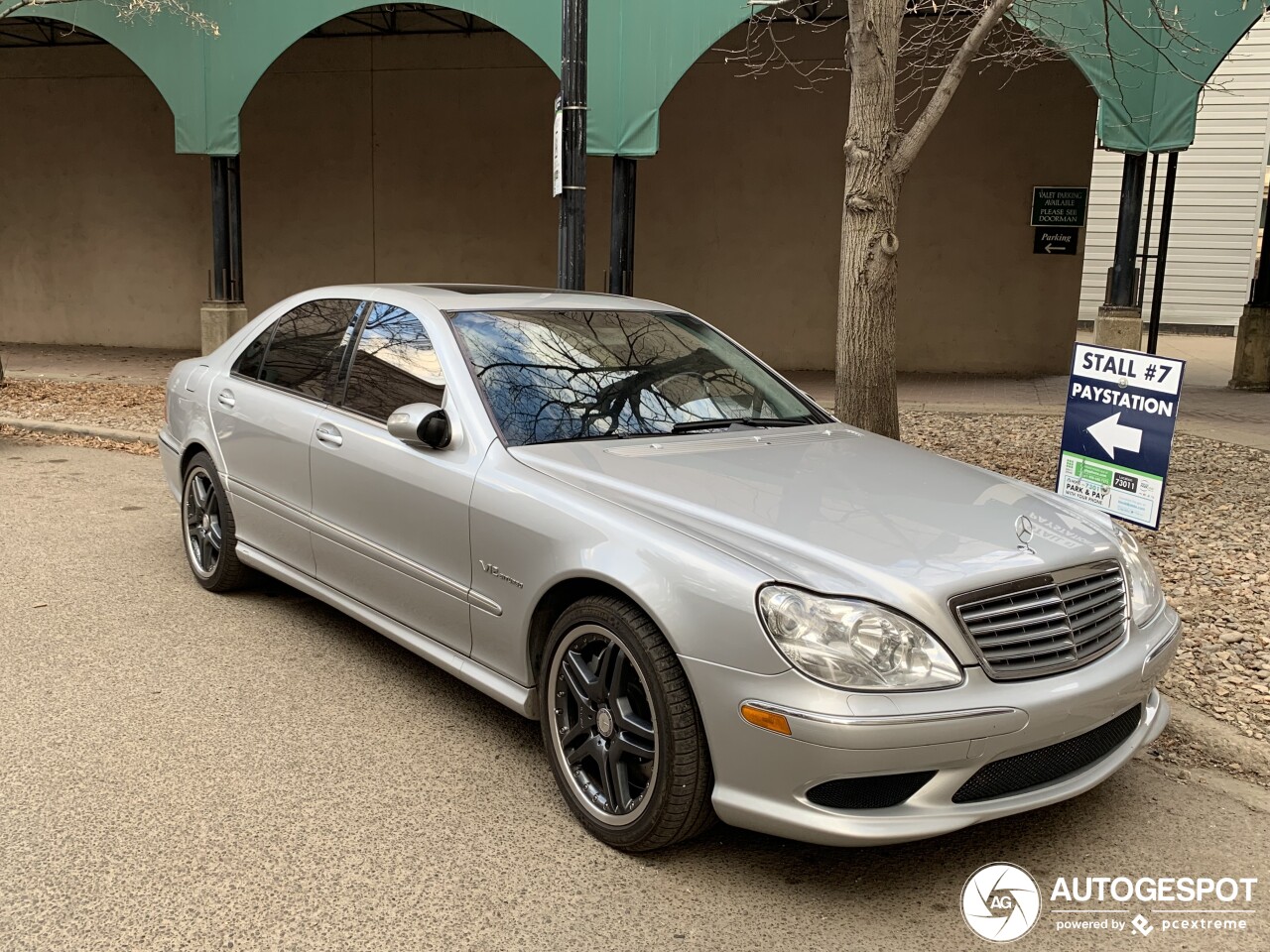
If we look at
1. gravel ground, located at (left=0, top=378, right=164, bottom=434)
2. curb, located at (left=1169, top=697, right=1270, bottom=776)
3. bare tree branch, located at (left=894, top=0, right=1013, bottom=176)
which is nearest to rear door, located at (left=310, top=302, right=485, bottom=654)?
curb, located at (left=1169, top=697, right=1270, bottom=776)

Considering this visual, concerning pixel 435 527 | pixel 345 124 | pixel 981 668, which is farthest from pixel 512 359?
pixel 345 124

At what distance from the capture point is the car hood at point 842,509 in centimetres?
303

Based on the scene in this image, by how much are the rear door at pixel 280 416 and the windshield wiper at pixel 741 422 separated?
1528 millimetres

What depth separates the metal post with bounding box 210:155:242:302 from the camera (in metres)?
13.1

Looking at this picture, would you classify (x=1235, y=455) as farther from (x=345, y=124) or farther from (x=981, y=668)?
(x=345, y=124)

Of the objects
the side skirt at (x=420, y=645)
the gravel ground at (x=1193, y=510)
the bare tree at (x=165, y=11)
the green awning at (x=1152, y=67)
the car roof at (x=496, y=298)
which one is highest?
the bare tree at (x=165, y=11)

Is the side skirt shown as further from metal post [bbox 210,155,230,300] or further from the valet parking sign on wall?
metal post [bbox 210,155,230,300]

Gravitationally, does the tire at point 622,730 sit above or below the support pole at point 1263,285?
below

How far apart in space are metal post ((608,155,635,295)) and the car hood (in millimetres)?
7038

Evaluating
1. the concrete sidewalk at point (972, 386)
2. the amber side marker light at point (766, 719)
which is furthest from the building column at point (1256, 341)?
the amber side marker light at point (766, 719)

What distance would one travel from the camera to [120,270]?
17734mm

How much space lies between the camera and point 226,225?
43.5 feet

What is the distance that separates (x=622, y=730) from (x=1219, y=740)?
227 centimetres

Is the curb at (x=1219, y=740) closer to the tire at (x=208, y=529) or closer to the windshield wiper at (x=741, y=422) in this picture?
the windshield wiper at (x=741, y=422)
